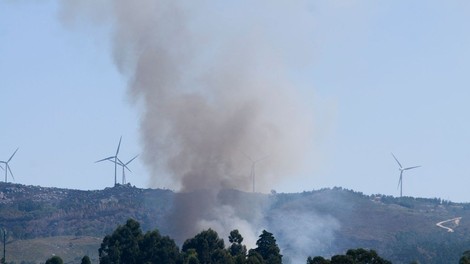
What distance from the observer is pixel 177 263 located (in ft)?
635

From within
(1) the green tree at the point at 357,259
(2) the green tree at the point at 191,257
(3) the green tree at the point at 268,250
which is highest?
(3) the green tree at the point at 268,250

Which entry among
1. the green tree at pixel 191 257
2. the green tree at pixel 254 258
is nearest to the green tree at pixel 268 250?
the green tree at pixel 254 258

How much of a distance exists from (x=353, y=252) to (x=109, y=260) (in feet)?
217

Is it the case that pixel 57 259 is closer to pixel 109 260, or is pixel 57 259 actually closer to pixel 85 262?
pixel 85 262

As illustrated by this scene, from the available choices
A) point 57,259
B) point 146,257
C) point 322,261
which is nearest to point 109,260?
point 146,257

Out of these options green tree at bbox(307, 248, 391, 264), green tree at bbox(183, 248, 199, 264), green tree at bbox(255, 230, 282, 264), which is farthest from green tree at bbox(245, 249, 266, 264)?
green tree at bbox(307, 248, 391, 264)

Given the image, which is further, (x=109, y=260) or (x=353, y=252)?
(x=109, y=260)

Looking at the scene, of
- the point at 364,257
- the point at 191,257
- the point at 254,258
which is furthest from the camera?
the point at 191,257

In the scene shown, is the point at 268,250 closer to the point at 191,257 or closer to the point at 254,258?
the point at 191,257

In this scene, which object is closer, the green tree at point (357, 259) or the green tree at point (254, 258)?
the green tree at point (357, 259)

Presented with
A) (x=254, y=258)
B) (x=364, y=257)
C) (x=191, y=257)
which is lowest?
(x=364, y=257)

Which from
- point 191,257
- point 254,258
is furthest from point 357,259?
point 191,257

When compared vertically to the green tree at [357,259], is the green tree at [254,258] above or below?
above

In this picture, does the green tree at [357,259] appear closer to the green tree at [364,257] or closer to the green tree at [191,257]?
the green tree at [364,257]
